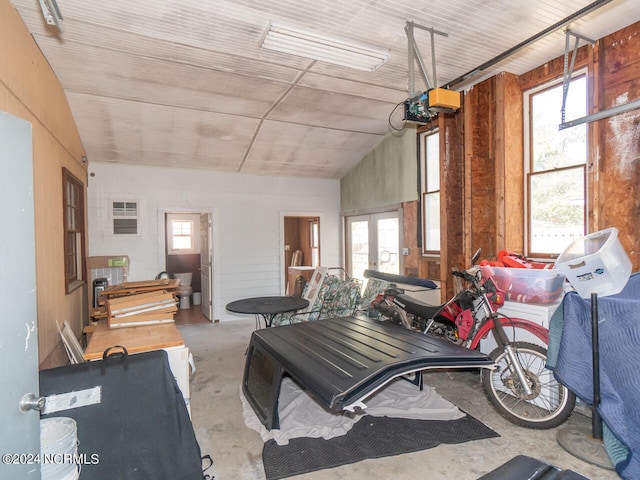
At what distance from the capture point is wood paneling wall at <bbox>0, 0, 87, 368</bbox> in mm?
2543

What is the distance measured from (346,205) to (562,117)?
4.37 meters

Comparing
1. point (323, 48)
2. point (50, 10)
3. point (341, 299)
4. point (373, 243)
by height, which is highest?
point (323, 48)

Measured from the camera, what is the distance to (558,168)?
3736 millimetres

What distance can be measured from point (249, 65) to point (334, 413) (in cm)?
342

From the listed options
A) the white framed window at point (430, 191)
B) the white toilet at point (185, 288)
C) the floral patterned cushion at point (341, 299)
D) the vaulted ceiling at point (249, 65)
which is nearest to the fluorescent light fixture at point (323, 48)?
the vaulted ceiling at point (249, 65)

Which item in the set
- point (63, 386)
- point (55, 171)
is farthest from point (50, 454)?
point (55, 171)

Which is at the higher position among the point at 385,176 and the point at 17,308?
the point at 385,176

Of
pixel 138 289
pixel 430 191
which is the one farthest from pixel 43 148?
pixel 430 191

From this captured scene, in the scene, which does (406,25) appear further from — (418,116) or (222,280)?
(222,280)

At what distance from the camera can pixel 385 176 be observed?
6.20 meters

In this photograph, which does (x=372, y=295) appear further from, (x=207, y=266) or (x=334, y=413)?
(x=207, y=266)

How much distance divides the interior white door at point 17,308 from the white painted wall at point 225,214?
504 centimetres

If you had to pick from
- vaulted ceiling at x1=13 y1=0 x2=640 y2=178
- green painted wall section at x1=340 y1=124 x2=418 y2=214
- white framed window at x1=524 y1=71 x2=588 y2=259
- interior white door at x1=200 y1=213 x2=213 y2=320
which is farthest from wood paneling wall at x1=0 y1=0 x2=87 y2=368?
white framed window at x1=524 y1=71 x2=588 y2=259

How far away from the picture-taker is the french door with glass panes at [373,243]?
612cm
